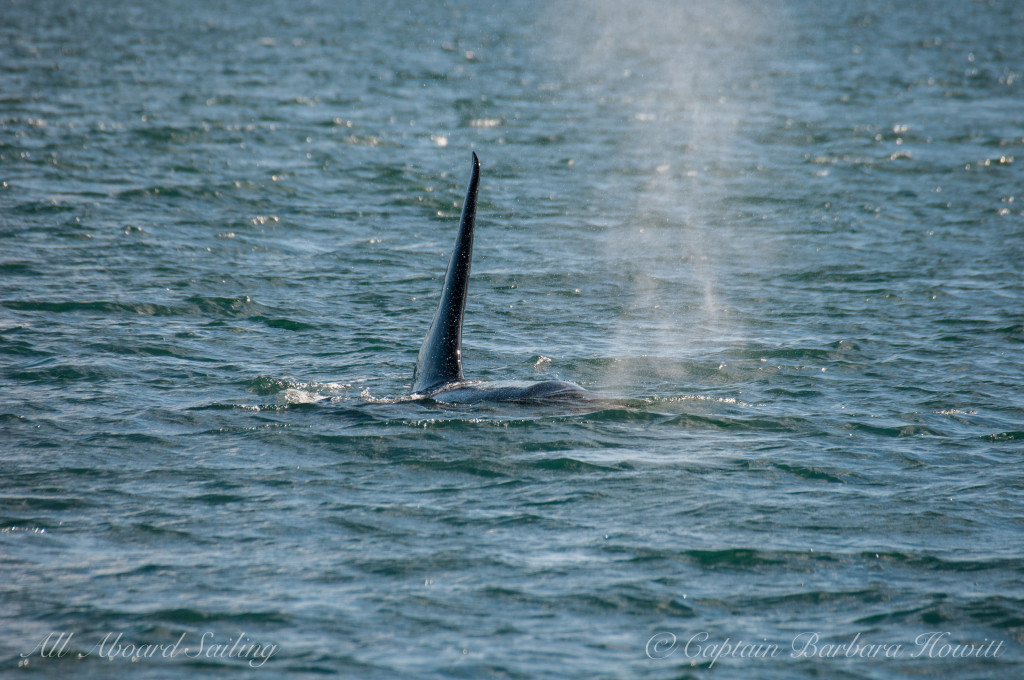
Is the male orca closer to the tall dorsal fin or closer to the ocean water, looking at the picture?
the tall dorsal fin

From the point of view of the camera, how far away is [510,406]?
9.65 meters

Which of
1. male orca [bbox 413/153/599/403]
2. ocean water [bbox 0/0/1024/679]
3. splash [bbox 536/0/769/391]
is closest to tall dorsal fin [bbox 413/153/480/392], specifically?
male orca [bbox 413/153/599/403]

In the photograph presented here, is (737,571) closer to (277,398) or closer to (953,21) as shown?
(277,398)

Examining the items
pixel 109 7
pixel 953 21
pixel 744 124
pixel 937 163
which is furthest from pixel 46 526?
pixel 953 21

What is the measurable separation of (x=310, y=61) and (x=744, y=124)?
17.3m

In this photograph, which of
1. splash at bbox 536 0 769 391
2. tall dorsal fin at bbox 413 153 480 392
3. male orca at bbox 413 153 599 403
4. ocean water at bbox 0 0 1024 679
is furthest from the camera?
splash at bbox 536 0 769 391

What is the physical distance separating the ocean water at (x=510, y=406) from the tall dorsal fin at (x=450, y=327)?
0.40 metres

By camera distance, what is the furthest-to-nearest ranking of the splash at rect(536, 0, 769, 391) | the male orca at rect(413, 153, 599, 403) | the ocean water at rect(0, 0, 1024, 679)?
the splash at rect(536, 0, 769, 391) → the male orca at rect(413, 153, 599, 403) → the ocean water at rect(0, 0, 1024, 679)

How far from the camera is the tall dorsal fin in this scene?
991cm

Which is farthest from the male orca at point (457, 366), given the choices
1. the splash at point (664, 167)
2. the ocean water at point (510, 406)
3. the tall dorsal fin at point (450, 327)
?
the splash at point (664, 167)

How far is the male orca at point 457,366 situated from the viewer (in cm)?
976

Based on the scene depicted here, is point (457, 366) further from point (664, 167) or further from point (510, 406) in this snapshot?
point (664, 167)

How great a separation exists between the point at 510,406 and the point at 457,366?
2.39 feet

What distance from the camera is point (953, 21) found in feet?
199
